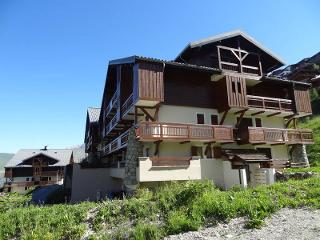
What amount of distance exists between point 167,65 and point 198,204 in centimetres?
1267

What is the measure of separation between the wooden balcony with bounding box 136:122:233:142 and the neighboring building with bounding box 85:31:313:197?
70 millimetres

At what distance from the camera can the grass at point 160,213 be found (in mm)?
10500

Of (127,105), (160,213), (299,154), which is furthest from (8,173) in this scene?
(299,154)

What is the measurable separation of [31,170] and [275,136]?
171ft

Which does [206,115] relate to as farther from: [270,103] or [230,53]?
[230,53]

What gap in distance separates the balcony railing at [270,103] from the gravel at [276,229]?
14.8m

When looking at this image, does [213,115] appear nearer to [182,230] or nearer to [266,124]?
[266,124]

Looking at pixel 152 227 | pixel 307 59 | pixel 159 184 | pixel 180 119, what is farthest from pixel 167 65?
pixel 307 59

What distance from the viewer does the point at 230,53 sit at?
26.3 m

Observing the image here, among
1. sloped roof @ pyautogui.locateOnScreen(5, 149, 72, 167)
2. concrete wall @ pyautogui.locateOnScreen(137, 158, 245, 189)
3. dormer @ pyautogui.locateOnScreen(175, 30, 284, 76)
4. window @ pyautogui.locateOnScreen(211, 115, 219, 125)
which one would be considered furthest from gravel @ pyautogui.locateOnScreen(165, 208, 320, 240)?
sloped roof @ pyautogui.locateOnScreen(5, 149, 72, 167)

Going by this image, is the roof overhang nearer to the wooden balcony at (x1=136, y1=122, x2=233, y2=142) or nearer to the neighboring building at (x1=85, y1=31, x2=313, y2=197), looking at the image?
the neighboring building at (x1=85, y1=31, x2=313, y2=197)

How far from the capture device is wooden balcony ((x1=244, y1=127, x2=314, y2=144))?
→ 72.7 feet

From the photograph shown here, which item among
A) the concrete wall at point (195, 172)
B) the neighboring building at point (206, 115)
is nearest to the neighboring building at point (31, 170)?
the neighboring building at point (206, 115)

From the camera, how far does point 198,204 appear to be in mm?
11828
